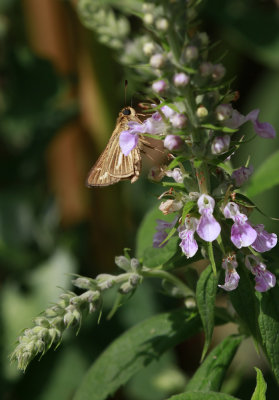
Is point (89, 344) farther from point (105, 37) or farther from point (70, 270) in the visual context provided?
point (105, 37)

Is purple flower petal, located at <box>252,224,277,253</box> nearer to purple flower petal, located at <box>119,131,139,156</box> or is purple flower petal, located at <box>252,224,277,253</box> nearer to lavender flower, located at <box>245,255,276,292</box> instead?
lavender flower, located at <box>245,255,276,292</box>

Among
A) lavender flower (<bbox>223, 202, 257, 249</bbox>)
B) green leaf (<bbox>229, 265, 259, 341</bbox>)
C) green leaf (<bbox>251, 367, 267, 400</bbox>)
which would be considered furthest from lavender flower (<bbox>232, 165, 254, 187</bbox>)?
green leaf (<bbox>251, 367, 267, 400</bbox>)

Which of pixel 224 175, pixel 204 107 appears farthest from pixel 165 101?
pixel 224 175

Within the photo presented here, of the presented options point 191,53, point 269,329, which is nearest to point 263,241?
point 269,329

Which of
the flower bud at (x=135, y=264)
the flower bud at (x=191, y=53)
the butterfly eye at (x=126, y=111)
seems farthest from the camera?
the butterfly eye at (x=126, y=111)

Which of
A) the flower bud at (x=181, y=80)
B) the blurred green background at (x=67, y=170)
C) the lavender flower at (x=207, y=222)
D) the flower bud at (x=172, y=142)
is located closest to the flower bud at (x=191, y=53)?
the flower bud at (x=181, y=80)

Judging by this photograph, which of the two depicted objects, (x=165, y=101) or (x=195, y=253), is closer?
(x=165, y=101)

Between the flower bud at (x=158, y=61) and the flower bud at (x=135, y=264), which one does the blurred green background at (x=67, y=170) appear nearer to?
the flower bud at (x=135, y=264)
